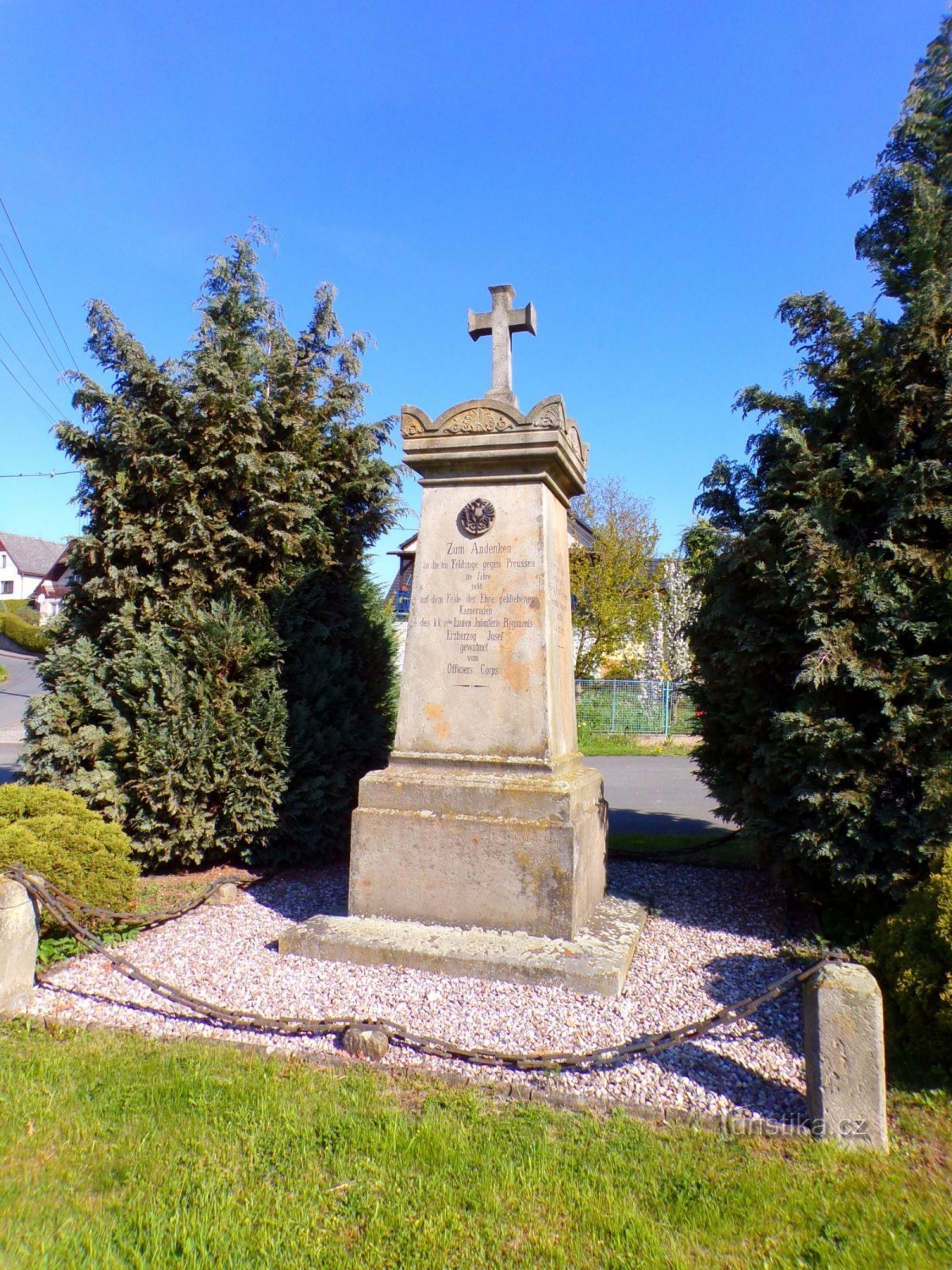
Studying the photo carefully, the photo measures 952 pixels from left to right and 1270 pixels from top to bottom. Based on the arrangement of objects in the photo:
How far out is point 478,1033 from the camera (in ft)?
12.7

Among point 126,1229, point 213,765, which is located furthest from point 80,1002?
point 213,765

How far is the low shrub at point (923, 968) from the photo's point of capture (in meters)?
3.62

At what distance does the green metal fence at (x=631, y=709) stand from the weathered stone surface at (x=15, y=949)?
18.7 m

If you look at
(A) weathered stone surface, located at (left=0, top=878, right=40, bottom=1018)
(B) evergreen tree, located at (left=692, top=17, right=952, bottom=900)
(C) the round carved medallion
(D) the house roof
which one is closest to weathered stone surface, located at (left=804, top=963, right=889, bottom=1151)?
(B) evergreen tree, located at (left=692, top=17, right=952, bottom=900)

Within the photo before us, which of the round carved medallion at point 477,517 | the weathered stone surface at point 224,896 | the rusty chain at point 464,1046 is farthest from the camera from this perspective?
the weathered stone surface at point 224,896

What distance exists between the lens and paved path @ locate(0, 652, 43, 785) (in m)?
15.4

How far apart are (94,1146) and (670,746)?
19.3 metres

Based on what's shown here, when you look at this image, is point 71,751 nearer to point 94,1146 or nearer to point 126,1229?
point 94,1146

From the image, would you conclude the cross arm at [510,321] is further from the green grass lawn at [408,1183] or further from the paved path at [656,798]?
the green grass lawn at [408,1183]

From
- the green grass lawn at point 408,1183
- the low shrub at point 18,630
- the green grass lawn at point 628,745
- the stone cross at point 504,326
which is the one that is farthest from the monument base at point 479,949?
the low shrub at point 18,630

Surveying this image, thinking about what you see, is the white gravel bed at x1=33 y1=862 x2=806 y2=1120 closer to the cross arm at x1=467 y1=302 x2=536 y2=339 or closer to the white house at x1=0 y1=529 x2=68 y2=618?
the cross arm at x1=467 y1=302 x2=536 y2=339

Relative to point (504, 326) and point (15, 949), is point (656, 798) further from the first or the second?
point (15, 949)

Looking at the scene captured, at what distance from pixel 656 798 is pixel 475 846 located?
856cm

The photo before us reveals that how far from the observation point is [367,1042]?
3.67 meters
